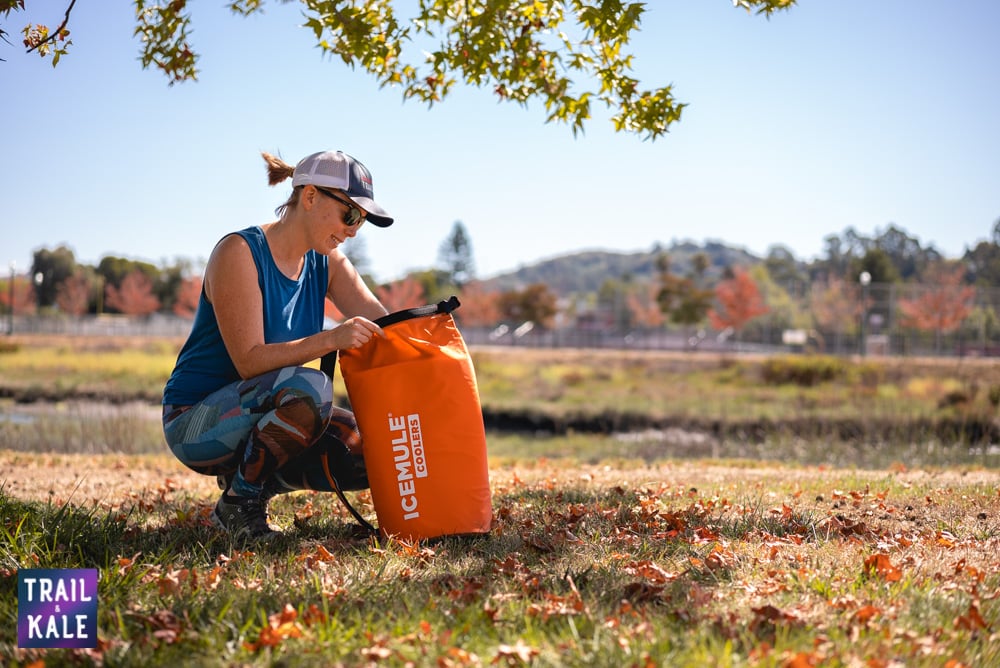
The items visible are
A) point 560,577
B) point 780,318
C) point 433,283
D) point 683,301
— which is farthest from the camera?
point 433,283

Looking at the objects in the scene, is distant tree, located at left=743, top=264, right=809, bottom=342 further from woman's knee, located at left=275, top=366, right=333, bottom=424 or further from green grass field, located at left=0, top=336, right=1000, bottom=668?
woman's knee, located at left=275, top=366, right=333, bottom=424

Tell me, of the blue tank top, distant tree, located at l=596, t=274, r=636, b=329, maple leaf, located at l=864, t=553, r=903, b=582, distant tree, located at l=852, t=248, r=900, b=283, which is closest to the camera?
maple leaf, located at l=864, t=553, r=903, b=582

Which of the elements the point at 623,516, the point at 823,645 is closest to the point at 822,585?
the point at 823,645

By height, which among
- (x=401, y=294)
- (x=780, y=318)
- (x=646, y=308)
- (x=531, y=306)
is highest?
(x=401, y=294)

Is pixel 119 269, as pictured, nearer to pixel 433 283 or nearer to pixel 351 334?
pixel 433 283

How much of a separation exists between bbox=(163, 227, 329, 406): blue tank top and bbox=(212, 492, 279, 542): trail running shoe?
450 mm

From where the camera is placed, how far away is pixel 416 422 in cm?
Answer: 319

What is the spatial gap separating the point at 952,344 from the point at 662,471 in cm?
4278

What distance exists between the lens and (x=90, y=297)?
180 ft

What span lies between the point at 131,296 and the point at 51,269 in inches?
479

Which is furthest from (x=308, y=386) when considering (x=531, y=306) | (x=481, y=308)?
(x=481, y=308)

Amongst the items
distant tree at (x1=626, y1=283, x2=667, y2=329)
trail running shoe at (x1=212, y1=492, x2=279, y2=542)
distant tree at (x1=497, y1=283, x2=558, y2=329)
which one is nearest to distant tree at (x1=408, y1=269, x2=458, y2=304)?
distant tree at (x1=497, y1=283, x2=558, y2=329)

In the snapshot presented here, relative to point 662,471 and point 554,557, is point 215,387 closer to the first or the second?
point 554,557

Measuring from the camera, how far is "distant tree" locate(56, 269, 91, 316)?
2018 inches
